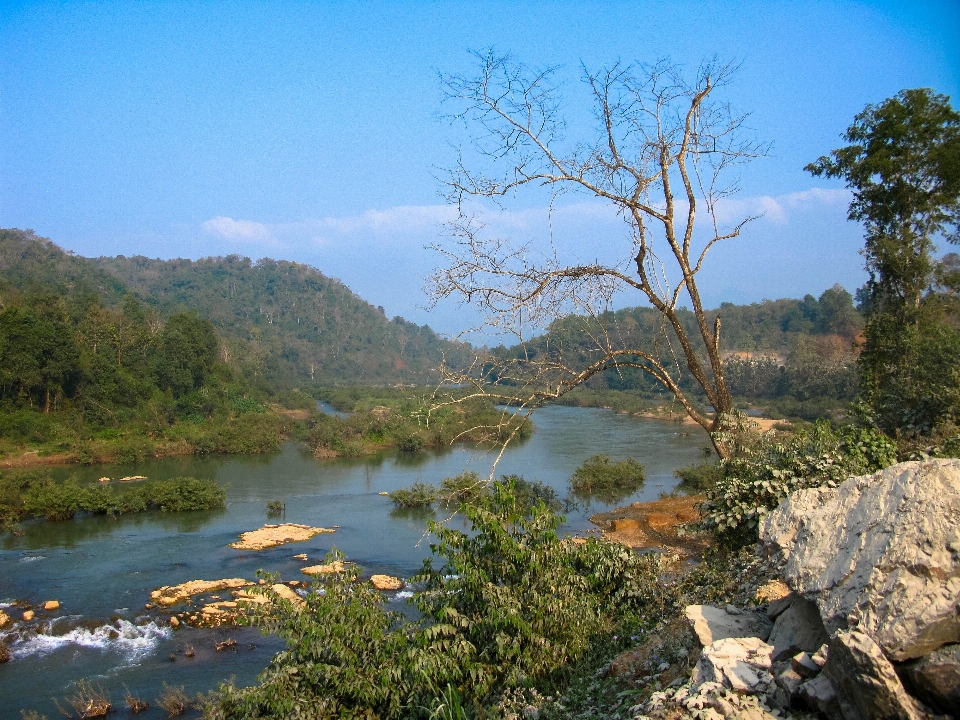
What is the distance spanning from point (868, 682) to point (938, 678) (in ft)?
0.90

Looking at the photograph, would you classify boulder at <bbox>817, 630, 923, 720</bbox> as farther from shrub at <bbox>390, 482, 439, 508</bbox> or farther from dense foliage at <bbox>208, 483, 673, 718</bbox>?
shrub at <bbox>390, 482, 439, 508</bbox>

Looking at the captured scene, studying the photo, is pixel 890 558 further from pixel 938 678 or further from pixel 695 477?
pixel 695 477

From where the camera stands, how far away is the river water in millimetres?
9188

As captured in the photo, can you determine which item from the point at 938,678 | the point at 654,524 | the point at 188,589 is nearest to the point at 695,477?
the point at 654,524

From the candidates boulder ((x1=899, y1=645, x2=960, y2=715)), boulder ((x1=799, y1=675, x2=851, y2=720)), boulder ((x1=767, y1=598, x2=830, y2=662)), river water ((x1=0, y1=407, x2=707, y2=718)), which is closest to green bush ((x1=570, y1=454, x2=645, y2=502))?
river water ((x1=0, y1=407, x2=707, y2=718))

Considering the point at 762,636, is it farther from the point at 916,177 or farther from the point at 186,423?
the point at 186,423

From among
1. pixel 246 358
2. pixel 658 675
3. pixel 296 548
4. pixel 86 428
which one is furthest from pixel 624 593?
pixel 246 358

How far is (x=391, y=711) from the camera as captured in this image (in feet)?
14.7

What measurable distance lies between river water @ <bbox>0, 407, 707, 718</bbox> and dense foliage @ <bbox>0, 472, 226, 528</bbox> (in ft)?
1.43

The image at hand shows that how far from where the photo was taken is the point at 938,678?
2.58m

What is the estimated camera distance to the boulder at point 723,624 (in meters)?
3.68

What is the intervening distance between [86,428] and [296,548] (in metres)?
16.4

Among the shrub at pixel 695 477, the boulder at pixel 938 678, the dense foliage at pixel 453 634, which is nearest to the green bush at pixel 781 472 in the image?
the dense foliage at pixel 453 634

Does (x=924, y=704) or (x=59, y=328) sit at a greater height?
(x=59, y=328)
